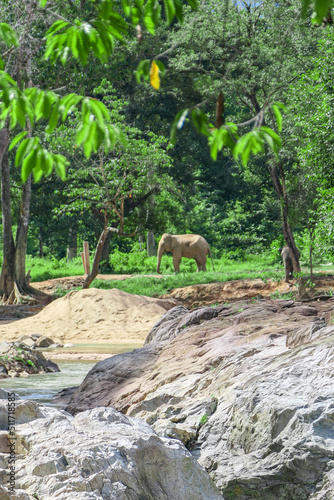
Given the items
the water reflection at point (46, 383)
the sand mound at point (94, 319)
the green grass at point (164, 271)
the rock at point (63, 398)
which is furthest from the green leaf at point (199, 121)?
the green grass at point (164, 271)

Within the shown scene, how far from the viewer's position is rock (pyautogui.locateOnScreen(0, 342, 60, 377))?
37.8 feet

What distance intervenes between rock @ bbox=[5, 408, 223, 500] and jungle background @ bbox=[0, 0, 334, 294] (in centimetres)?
528

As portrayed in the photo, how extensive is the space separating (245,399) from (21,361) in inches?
304

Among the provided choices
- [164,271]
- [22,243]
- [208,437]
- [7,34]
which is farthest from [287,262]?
[7,34]

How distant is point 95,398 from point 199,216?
3327 centimetres

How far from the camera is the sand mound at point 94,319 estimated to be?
1773 centimetres

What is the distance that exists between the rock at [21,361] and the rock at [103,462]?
291 inches

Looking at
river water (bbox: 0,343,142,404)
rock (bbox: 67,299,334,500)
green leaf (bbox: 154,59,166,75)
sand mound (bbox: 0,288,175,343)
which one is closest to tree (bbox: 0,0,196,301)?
green leaf (bbox: 154,59,166,75)

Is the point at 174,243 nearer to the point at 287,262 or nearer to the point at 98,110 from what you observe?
the point at 287,262

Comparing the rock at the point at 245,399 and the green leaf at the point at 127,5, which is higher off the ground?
the green leaf at the point at 127,5

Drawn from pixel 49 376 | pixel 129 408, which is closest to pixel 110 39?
pixel 129 408

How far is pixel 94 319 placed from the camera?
19.0 meters

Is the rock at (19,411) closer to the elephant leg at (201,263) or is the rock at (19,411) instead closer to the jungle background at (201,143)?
the jungle background at (201,143)

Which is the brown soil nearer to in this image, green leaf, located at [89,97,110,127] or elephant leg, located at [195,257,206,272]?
elephant leg, located at [195,257,206,272]
